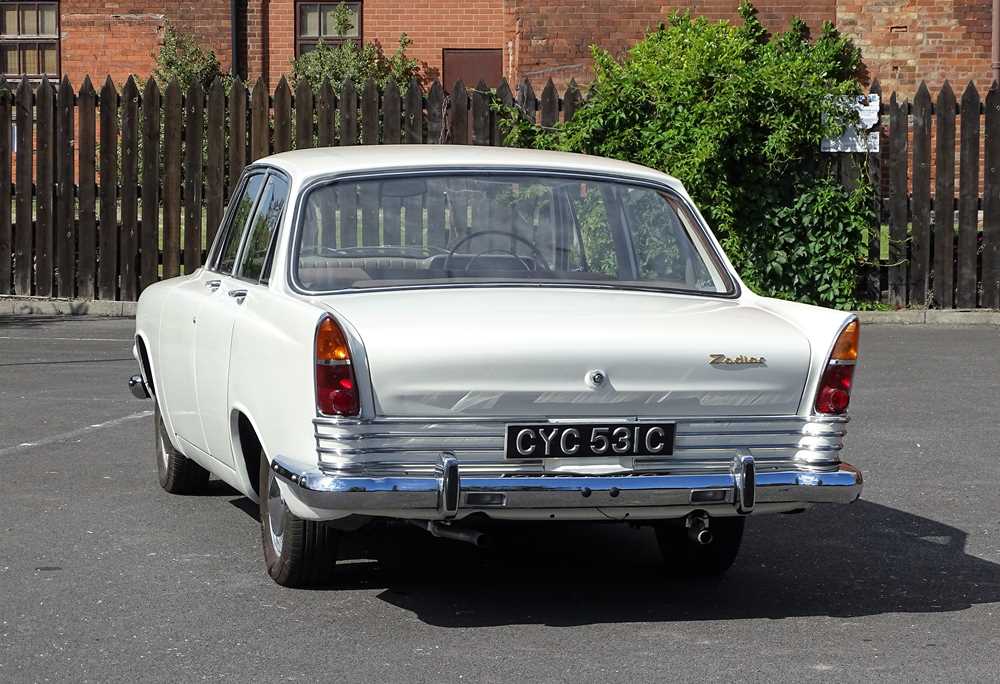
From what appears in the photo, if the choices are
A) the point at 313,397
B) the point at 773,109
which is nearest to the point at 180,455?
the point at 313,397

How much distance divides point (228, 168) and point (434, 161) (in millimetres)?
11528

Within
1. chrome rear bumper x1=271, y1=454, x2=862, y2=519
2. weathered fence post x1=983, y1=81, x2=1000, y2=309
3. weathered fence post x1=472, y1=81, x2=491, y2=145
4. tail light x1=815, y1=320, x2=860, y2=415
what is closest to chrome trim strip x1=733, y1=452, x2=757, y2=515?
chrome rear bumper x1=271, y1=454, x2=862, y2=519

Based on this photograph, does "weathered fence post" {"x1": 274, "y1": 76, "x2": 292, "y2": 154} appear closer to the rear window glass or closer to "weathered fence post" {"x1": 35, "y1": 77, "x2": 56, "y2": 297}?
"weathered fence post" {"x1": 35, "y1": 77, "x2": 56, "y2": 297}

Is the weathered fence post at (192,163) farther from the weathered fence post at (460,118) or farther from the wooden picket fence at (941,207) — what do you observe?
the wooden picket fence at (941,207)

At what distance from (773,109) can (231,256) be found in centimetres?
1058

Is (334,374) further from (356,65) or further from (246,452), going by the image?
(356,65)

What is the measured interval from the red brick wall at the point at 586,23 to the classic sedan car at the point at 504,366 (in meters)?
17.7

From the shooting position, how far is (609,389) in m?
5.50

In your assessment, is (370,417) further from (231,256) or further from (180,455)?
(180,455)

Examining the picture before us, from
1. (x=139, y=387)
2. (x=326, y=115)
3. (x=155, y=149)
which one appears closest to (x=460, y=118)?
(x=326, y=115)

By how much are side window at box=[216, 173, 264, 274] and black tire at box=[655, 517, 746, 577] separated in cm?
211

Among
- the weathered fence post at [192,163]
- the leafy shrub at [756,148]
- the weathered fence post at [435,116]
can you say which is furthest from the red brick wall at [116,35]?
the leafy shrub at [756,148]

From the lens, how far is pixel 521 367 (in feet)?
17.8

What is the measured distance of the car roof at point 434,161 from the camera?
6.52 m
